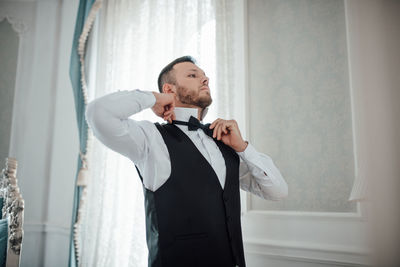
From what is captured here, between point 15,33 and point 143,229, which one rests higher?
point 15,33

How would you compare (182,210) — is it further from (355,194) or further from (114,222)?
(114,222)

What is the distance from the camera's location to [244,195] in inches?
77.5

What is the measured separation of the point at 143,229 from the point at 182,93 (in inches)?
45.7

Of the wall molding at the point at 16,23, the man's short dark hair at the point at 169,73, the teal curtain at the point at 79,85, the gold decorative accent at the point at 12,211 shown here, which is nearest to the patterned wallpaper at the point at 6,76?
the wall molding at the point at 16,23

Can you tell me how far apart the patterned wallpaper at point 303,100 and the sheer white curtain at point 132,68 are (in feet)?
0.75

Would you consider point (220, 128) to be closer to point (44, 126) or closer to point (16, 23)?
point (44, 126)

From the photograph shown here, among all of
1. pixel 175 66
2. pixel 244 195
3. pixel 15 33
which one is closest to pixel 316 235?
pixel 244 195

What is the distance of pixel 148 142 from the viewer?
130 cm

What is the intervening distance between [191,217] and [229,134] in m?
0.40

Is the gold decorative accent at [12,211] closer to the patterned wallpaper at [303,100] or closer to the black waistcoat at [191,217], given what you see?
the black waistcoat at [191,217]

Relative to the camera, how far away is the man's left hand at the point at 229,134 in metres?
1.38

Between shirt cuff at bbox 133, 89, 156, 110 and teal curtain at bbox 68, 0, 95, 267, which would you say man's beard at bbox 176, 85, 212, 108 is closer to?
shirt cuff at bbox 133, 89, 156, 110

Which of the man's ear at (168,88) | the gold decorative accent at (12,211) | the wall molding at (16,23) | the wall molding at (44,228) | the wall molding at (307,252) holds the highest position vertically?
the wall molding at (16,23)

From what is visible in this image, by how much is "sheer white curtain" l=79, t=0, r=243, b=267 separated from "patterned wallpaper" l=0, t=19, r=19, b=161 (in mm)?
917
